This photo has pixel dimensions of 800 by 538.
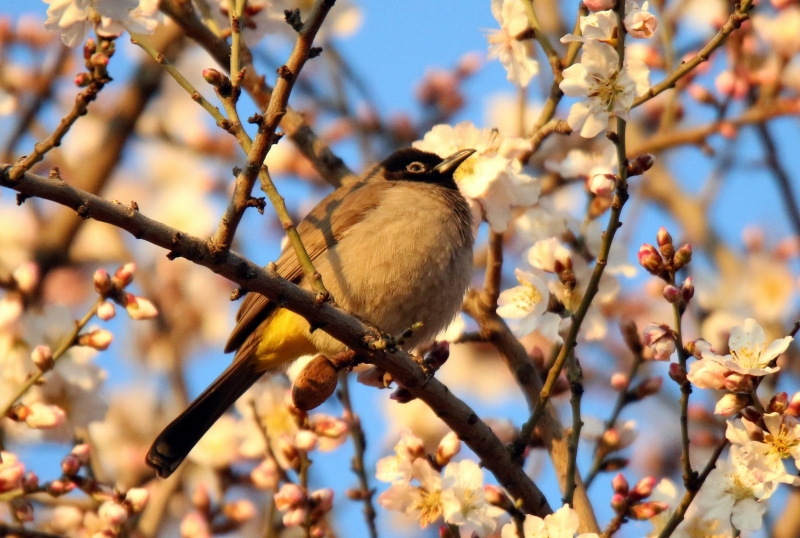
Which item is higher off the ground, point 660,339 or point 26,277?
point 26,277

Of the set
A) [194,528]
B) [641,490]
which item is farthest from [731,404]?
[194,528]

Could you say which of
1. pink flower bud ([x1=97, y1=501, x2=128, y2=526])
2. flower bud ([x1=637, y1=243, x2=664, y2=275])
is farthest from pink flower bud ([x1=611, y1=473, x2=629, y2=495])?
pink flower bud ([x1=97, y1=501, x2=128, y2=526])

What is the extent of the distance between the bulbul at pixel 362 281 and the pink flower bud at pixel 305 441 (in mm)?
547

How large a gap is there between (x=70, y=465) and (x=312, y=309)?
4.92 ft

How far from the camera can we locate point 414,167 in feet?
19.4

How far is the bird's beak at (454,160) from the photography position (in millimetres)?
4832

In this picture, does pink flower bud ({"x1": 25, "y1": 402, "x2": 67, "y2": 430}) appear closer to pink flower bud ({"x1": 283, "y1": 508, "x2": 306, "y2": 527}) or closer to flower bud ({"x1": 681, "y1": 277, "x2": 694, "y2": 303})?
pink flower bud ({"x1": 283, "y1": 508, "x2": 306, "y2": 527})

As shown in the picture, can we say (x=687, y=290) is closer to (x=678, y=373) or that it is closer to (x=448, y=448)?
(x=678, y=373)

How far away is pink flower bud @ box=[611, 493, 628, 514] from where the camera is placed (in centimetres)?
366

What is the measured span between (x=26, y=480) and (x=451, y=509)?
1688mm

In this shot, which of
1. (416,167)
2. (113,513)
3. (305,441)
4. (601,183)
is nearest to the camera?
(601,183)

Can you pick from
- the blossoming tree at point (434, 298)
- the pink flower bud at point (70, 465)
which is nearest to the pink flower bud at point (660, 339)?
the blossoming tree at point (434, 298)

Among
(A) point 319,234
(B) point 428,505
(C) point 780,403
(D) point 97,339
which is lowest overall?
(C) point 780,403

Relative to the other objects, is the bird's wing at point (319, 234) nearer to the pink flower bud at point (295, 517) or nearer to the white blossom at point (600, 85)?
the pink flower bud at point (295, 517)
